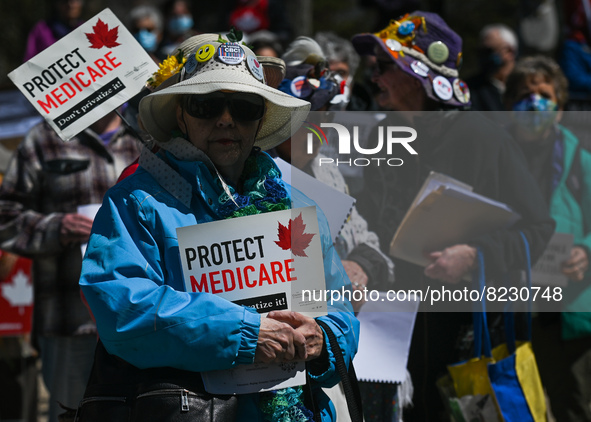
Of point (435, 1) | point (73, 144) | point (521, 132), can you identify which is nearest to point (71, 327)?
point (73, 144)

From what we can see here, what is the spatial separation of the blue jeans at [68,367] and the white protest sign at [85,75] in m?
1.57

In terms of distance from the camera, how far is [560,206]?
15.6 ft

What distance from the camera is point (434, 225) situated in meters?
3.95

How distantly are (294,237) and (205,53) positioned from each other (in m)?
0.71

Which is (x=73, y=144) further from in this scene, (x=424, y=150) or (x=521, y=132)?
(x=521, y=132)

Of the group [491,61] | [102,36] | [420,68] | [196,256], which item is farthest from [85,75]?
[491,61]

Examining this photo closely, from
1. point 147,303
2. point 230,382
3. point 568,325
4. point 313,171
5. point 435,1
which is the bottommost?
point 568,325

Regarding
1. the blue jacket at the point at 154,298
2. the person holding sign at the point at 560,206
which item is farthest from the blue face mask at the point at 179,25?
the blue jacket at the point at 154,298

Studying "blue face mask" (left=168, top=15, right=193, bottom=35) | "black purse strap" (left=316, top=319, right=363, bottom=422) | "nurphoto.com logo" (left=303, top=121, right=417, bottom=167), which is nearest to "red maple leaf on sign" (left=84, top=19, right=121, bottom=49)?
"nurphoto.com logo" (left=303, top=121, right=417, bottom=167)

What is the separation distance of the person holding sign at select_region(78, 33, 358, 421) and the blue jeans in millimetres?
1945

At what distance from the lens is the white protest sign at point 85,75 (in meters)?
3.46

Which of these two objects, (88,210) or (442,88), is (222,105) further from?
(88,210)

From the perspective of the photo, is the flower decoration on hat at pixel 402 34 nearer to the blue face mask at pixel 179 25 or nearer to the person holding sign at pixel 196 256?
the person holding sign at pixel 196 256

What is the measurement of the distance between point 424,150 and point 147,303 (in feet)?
6.39
